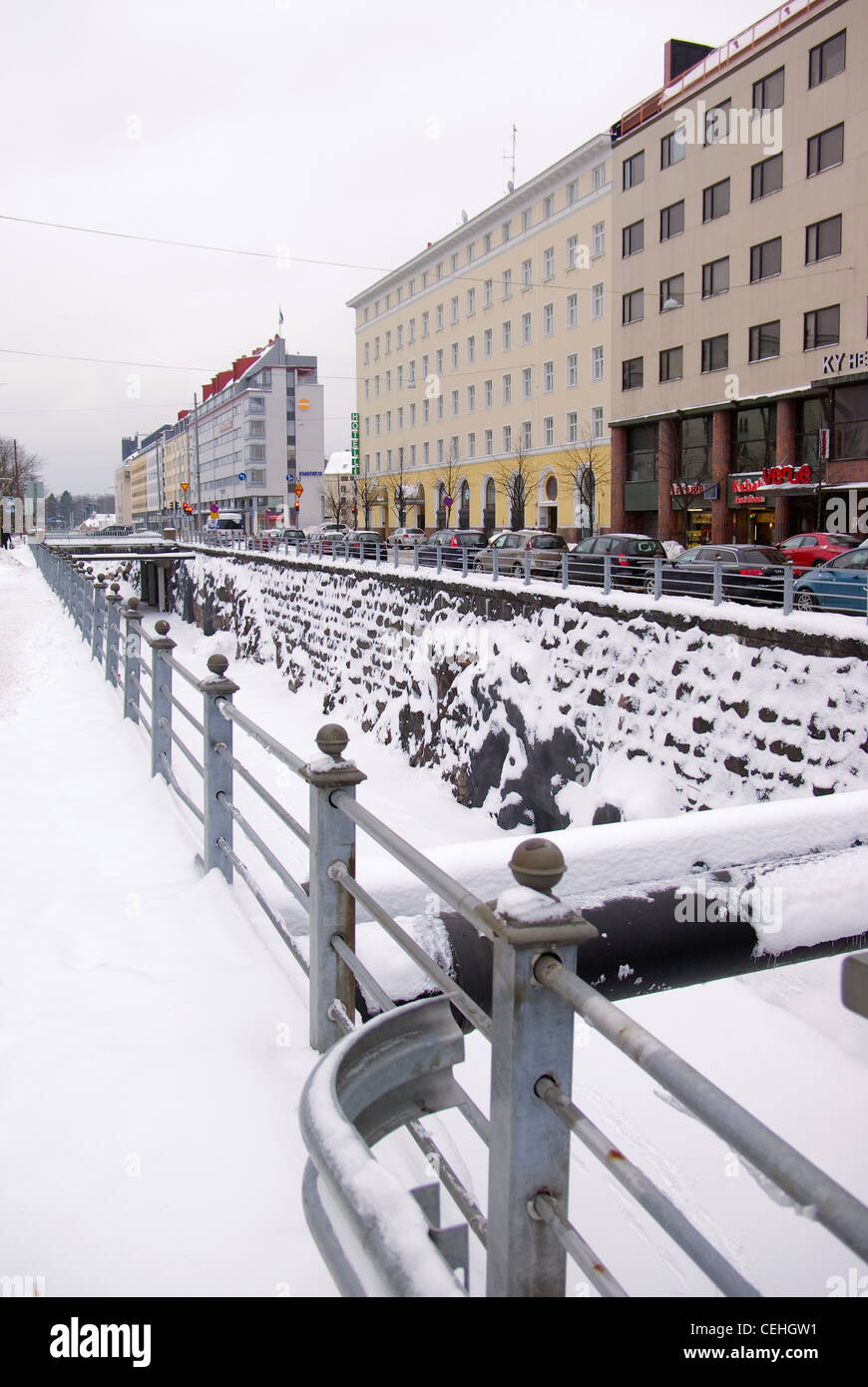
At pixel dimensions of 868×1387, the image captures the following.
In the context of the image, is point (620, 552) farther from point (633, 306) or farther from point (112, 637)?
point (633, 306)

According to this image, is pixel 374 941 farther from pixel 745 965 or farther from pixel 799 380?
pixel 799 380

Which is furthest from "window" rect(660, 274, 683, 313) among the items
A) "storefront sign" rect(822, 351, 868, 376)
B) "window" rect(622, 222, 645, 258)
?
"storefront sign" rect(822, 351, 868, 376)

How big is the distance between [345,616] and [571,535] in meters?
20.5

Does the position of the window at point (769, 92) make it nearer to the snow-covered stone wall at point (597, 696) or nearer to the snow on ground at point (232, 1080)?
the snow-covered stone wall at point (597, 696)

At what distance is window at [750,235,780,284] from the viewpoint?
112 feet

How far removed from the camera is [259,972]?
13.8 feet

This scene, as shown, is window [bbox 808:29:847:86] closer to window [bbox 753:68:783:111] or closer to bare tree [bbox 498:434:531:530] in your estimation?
window [bbox 753:68:783:111]

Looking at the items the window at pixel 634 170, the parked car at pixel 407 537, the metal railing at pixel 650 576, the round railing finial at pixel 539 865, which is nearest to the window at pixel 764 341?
the window at pixel 634 170

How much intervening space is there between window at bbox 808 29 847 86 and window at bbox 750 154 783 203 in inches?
96.8

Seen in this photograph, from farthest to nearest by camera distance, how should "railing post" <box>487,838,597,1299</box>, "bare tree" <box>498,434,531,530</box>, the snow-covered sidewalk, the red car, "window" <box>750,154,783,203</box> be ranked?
"bare tree" <box>498,434,531,530</box>
"window" <box>750,154,783,203</box>
the red car
the snow-covered sidewalk
"railing post" <box>487,838,597,1299</box>

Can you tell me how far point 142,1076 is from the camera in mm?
3379

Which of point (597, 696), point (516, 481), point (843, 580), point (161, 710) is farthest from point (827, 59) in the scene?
point (161, 710)

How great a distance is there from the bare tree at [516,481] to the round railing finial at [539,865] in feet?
166
